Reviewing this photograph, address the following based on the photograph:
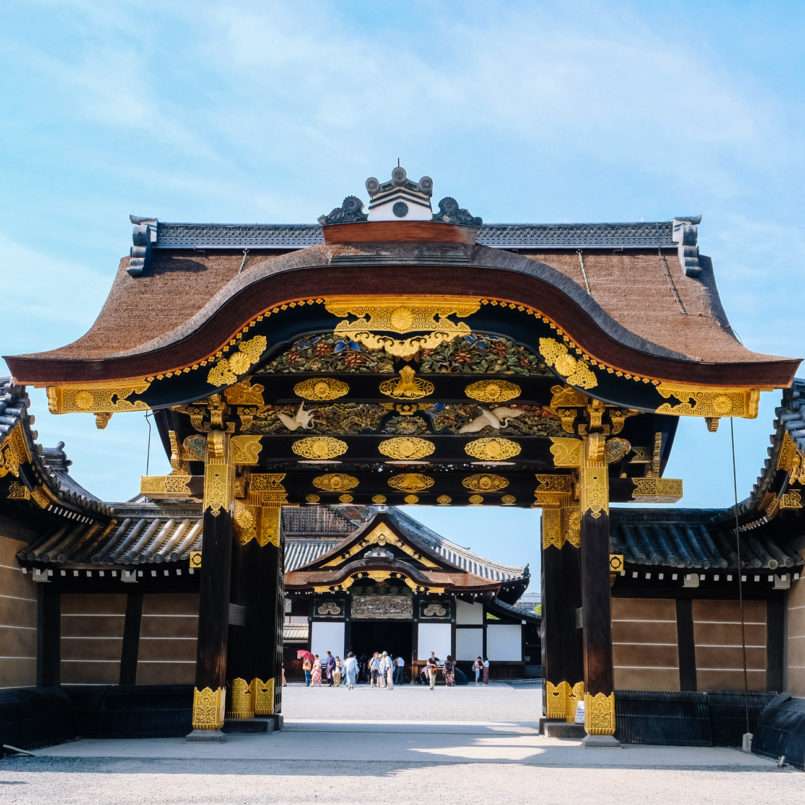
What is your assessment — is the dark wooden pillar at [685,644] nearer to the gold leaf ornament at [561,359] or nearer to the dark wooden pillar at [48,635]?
the gold leaf ornament at [561,359]

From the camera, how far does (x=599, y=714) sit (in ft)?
37.3

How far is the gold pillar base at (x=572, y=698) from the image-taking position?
1380 cm

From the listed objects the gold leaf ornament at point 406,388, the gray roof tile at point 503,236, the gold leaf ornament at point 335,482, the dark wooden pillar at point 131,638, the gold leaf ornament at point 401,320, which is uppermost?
the gray roof tile at point 503,236

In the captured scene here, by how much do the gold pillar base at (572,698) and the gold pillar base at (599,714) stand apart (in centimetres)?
234

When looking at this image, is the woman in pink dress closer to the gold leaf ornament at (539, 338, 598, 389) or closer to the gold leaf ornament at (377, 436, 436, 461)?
the gold leaf ornament at (377, 436, 436, 461)

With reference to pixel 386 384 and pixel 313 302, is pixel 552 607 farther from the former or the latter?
pixel 313 302

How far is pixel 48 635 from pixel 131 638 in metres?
1.06

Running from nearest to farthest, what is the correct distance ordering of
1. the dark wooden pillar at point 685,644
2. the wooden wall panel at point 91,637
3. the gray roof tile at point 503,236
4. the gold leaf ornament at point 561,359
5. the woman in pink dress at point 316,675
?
1. the gold leaf ornament at point 561,359
2. the dark wooden pillar at point 685,644
3. the wooden wall panel at point 91,637
4. the gray roof tile at point 503,236
5. the woman in pink dress at point 316,675

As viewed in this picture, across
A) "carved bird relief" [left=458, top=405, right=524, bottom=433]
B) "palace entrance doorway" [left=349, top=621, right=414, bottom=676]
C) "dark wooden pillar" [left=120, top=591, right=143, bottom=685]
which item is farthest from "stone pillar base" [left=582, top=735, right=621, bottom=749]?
"palace entrance doorway" [left=349, top=621, right=414, bottom=676]

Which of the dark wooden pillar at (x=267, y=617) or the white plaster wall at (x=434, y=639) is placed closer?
the dark wooden pillar at (x=267, y=617)

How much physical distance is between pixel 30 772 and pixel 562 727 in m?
6.63

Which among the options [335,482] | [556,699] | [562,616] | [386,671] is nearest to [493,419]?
[335,482]

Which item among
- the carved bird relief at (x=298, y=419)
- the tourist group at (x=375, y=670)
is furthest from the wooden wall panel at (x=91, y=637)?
the tourist group at (x=375, y=670)

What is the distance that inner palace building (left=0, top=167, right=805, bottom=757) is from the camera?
10797mm
